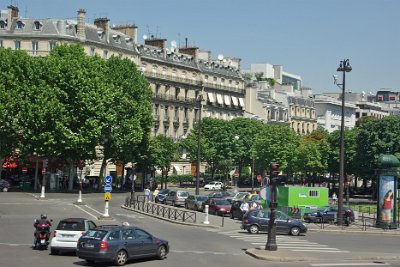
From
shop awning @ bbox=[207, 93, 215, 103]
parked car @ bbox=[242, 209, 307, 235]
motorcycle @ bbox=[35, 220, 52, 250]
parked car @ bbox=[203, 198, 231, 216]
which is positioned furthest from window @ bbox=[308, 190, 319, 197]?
shop awning @ bbox=[207, 93, 215, 103]

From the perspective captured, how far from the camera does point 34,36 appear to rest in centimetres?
9856

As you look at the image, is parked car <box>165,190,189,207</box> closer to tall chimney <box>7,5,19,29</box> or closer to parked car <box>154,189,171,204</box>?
parked car <box>154,189,171,204</box>

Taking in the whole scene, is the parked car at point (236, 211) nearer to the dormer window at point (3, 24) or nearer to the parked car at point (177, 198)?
the parked car at point (177, 198)

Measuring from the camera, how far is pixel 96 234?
26.2 metres

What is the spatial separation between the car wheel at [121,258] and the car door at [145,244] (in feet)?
2.72

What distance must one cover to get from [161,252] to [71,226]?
152 inches

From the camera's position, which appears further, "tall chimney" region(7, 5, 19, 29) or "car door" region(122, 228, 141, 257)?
"tall chimney" region(7, 5, 19, 29)

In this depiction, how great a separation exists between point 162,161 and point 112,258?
228 ft

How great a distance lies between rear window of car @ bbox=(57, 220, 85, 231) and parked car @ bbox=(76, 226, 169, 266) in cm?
220

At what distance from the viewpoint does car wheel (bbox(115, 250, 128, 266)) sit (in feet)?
85.7

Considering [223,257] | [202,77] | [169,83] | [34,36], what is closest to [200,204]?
[223,257]

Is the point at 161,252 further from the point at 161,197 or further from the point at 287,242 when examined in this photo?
the point at 161,197

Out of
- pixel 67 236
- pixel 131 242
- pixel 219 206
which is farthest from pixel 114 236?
pixel 219 206

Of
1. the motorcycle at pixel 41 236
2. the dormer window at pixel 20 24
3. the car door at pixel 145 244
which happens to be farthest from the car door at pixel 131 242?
the dormer window at pixel 20 24
